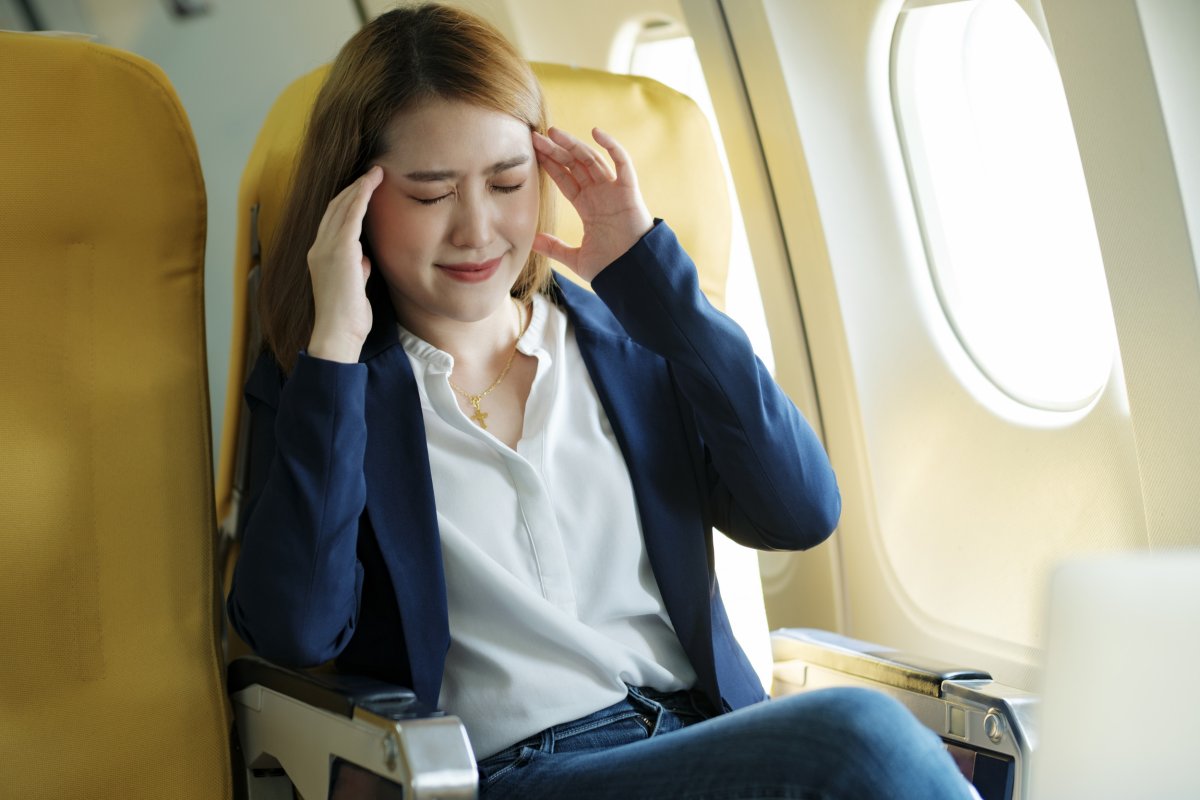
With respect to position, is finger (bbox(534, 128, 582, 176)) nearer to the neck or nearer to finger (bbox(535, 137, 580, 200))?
finger (bbox(535, 137, 580, 200))

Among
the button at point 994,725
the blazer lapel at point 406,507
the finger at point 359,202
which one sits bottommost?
the button at point 994,725

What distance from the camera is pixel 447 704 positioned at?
1.64m

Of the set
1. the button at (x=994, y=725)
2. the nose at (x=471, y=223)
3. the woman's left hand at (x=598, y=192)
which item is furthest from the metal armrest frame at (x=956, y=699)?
the nose at (x=471, y=223)

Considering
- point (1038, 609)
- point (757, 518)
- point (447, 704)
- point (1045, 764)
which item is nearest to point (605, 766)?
point (447, 704)

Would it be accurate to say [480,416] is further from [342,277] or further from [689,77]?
[689,77]

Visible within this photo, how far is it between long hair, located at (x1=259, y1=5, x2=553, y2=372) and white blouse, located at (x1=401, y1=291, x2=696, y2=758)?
0.18 metres

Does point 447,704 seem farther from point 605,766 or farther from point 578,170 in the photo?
point 578,170

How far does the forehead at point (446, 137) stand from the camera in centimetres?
162

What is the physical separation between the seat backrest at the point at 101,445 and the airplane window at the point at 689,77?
120 centimetres

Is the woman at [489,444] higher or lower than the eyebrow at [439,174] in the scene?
lower

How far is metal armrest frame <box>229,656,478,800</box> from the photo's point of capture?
1287 mm

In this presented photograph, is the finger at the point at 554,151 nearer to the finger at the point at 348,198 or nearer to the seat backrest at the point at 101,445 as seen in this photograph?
the finger at the point at 348,198

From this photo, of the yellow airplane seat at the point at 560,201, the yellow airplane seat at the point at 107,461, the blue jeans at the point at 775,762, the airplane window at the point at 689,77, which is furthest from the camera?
the airplane window at the point at 689,77

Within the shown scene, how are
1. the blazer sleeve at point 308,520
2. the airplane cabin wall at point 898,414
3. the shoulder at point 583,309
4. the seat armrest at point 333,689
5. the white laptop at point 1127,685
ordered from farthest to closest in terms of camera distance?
the airplane cabin wall at point 898,414 < the shoulder at point 583,309 < the blazer sleeve at point 308,520 < the seat armrest at point 333,689 < the white laptop at point 1127,685
